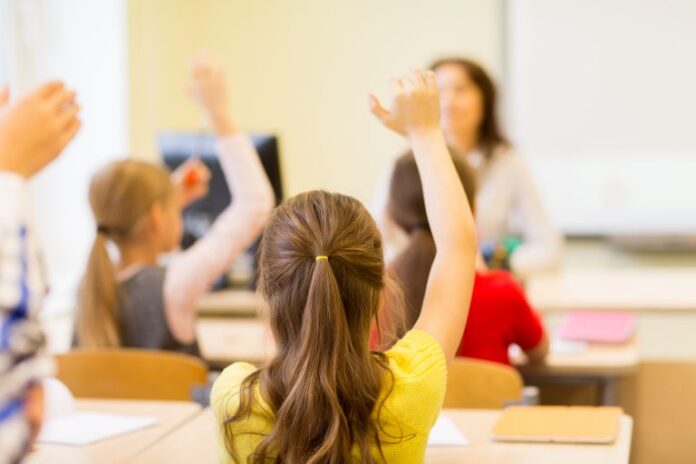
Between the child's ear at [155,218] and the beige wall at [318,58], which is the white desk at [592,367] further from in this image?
the beige wall at [318,58]

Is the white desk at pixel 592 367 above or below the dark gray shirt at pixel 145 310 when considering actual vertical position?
below

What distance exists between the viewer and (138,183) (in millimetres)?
2510

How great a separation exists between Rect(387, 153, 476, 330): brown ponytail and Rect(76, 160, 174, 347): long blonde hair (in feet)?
2.22

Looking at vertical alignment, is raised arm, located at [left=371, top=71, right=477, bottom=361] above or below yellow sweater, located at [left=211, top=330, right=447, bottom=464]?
above

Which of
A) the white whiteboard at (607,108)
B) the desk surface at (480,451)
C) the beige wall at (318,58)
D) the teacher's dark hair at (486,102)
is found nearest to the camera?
the desk surface at (480,451)

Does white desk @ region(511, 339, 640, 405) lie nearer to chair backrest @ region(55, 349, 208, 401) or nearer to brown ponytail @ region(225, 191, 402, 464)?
chair backrest @ region(55, 349, 208, 401)

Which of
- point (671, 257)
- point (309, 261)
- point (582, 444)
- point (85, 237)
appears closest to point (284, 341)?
point (309, 261)

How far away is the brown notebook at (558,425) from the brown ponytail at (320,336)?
424mm

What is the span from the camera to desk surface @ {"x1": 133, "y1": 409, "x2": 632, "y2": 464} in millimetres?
1577

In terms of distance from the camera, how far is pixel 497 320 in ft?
7.65

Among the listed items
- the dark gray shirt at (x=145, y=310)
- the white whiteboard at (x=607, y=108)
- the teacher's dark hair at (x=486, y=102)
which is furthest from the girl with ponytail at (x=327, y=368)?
the white whiteboard at (x=607, y=108)

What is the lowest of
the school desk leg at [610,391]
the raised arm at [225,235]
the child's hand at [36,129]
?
the school desk leg at [610,391]

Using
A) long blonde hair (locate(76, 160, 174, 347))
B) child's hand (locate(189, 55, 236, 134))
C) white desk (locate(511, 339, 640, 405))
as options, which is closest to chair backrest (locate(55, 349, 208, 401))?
long blonde hair (locate(76, 160, 174, 347))

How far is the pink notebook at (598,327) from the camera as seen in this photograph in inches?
111
